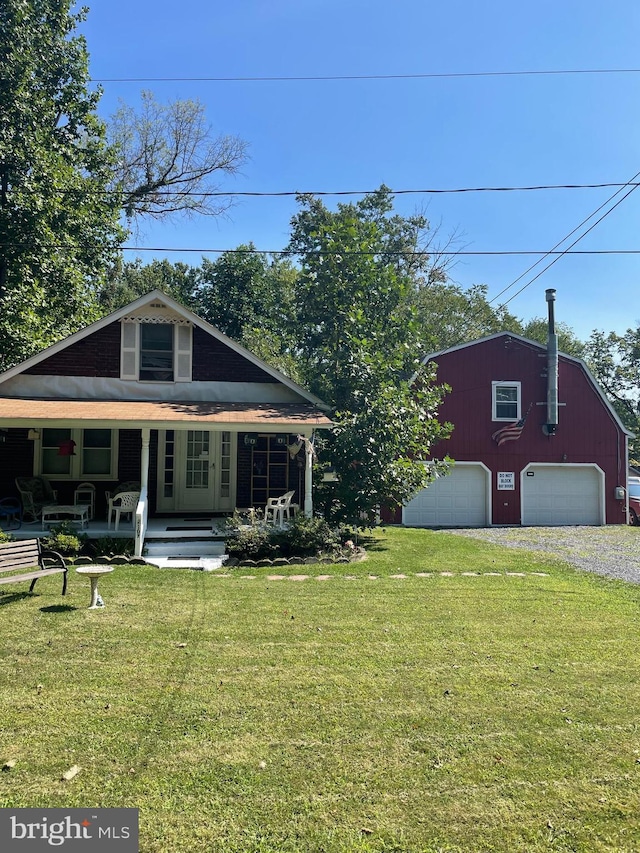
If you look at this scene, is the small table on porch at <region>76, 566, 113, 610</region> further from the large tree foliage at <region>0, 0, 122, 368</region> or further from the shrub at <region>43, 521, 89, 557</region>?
the large tree foliage at <region>0, 0, 122, 368</region>

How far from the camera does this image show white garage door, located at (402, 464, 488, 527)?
1848cm

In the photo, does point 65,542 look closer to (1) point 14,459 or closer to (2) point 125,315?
(1) point 14,459

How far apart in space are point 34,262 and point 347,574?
50.0 feet

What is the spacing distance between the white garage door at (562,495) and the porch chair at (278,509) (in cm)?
1067

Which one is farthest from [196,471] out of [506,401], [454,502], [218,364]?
[506,401]

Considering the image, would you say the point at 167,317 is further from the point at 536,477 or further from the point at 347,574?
the point at 536,477

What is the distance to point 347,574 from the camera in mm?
9297

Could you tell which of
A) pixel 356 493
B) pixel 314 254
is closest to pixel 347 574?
pixel 356 493

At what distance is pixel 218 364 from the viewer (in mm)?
13555

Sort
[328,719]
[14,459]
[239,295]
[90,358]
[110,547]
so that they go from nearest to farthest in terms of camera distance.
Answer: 1. [328,719]
2. [110,547]
3. [14,459]
4. [90,358]
5. [239,295]

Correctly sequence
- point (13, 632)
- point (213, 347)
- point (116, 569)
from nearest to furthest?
point (13, 632), point (116, 569), point (213, 347)

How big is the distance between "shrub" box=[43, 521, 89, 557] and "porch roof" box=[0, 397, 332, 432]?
2125mm

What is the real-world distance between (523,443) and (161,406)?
1294 centimetres

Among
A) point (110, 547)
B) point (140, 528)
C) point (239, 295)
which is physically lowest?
point (110, 547)
